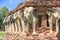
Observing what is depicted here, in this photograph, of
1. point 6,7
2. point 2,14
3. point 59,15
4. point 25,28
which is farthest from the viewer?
point 6,7

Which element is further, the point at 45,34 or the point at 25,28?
the point at 25,28

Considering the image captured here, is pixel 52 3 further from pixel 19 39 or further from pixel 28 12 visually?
pixel 19 39

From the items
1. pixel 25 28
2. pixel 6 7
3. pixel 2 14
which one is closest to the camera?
pixel 25 28

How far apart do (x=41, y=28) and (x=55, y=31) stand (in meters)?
0.73

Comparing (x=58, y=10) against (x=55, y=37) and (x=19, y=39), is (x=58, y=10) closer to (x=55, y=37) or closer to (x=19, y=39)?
(x=55, y=37)

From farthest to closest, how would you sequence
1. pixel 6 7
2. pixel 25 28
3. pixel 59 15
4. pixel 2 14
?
pixel 6 7 < pixel 2 14 < pixel 25 28 < pixel 59 15

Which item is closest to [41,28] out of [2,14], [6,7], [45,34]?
[45,34]

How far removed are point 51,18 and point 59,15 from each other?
0.57 metres

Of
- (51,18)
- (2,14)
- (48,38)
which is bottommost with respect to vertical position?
(48,38)

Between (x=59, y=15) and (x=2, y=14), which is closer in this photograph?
(x=59, y=15)

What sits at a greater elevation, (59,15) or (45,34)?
(59,15)

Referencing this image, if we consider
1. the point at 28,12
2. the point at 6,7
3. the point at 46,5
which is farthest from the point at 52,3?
the point at 6,7

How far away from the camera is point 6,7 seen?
68562 mm

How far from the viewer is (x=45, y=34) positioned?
1278cm
